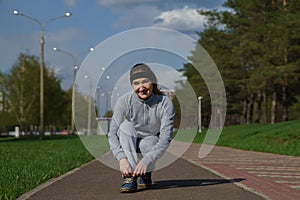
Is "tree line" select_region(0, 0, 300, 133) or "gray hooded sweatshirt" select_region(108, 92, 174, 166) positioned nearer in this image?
"gray hooded sweatshirt" select_region(108, 92, 174, 166)

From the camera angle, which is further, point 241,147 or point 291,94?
point 291,94

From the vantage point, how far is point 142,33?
750 centimetres

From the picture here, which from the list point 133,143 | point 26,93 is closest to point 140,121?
point 133,143

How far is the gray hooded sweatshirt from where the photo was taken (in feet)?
24.5

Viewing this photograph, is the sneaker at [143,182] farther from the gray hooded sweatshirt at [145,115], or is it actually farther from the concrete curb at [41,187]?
the concrete curb at [41,187]

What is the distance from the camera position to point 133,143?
7.51 metres

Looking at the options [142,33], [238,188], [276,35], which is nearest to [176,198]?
[238,188]

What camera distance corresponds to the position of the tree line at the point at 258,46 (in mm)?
38156

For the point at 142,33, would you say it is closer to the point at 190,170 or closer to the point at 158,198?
the point at 158,198

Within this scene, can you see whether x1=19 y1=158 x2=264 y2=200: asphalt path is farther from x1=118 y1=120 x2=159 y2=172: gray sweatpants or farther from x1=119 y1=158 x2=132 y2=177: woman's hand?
x1=118 y1=120 x2=159 y2=172: gray sweatpants

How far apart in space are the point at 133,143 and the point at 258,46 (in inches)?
1354

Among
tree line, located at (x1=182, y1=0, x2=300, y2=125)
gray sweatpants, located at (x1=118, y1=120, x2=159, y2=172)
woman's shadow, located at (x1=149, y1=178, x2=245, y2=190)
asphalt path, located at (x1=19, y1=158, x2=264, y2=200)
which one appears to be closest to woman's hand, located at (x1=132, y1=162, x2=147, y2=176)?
gray sweatpants, located at (x1=118, y1=120, x2=159, y2=172)

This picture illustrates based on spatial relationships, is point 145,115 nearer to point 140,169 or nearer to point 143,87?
point 143,87

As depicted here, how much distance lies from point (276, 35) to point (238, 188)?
103ft
